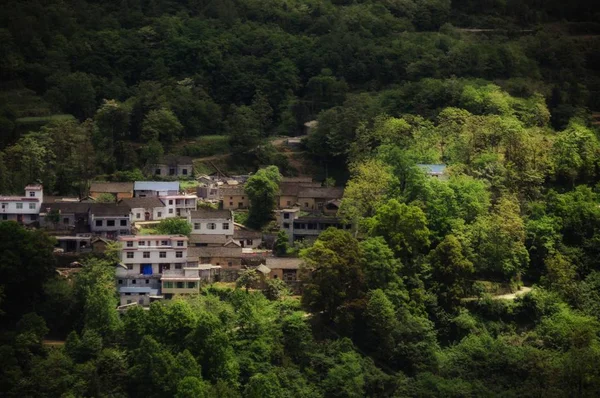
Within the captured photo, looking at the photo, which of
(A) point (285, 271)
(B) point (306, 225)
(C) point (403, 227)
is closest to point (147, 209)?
(B) point (306, 225)

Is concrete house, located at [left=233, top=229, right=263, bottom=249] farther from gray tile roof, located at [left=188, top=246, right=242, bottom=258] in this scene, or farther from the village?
gray tile roof, located at [left=188, top=246, right=242, bottom=258]

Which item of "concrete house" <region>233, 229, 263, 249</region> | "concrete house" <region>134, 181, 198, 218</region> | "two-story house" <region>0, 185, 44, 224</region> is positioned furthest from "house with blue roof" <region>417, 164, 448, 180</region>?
"two-story house" <region>0, 185, 44, 224</region>

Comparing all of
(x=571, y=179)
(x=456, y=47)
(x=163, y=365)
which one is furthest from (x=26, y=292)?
(x=456, y=47)

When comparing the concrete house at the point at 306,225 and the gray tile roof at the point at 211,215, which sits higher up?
the gray tile roof at the point at 211,215

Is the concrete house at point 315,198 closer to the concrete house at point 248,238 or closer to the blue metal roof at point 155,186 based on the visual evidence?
the concrete house at point 248,238

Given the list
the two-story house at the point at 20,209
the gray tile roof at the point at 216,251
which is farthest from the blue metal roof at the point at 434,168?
the two-story house at the point at 20,209

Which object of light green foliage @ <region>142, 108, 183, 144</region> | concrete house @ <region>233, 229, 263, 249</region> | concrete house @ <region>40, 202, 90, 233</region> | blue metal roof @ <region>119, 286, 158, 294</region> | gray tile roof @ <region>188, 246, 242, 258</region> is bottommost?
blue metal roof @ <region>119, 286, 158, 294</region>

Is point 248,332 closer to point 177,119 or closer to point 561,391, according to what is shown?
point 561,391
